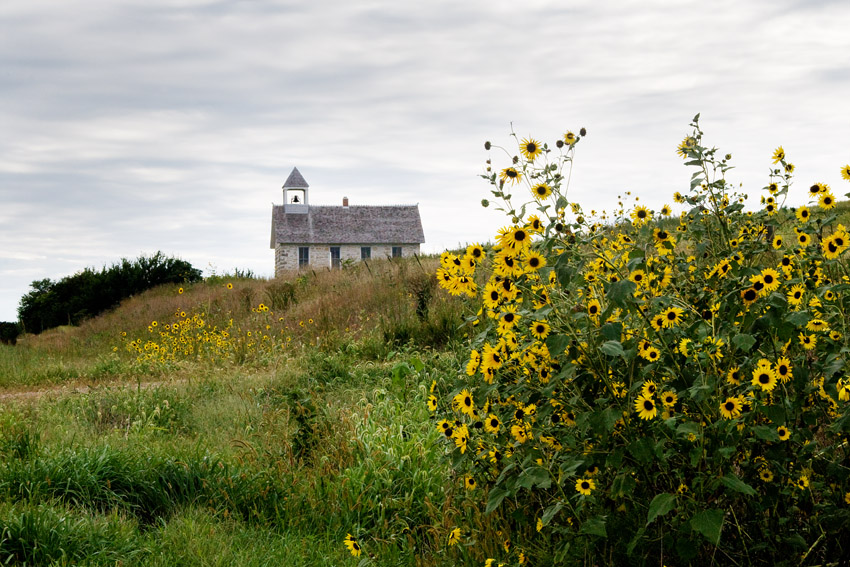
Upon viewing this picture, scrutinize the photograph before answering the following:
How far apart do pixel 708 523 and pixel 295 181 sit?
135 feet

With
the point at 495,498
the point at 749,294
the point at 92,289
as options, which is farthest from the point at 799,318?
the point at 92,289

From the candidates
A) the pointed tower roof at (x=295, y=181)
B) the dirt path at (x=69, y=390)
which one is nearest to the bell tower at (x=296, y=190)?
the pointed tower roof at (x=295, y=181)

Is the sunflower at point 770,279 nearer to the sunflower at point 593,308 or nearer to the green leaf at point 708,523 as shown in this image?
the sunflower at point 593,308

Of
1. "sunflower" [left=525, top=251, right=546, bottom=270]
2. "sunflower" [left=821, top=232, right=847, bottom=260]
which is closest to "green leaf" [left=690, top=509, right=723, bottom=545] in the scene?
"sunflower" [left=525, top=251, right=546, bottom=270]

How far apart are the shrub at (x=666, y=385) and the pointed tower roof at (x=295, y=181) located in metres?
39.6

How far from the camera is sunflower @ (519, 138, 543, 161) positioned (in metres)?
3.07

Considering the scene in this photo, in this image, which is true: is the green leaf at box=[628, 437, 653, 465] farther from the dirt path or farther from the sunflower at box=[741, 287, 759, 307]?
the dirt path

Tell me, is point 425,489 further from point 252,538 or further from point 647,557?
point 647,557

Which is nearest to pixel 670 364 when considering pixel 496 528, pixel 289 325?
pixel 496 528

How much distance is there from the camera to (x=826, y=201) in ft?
10.7

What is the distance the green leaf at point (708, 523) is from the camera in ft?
7.98

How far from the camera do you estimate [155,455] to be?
4789 millimetres

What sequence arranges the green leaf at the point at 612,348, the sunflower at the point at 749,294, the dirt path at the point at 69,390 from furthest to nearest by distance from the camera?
1. the dirt path at the point at 69,390
2. the sunflower at the point at 749,294
3. the green leaf at the point at 612,348

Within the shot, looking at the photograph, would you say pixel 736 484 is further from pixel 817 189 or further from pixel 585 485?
pixel 817 189
